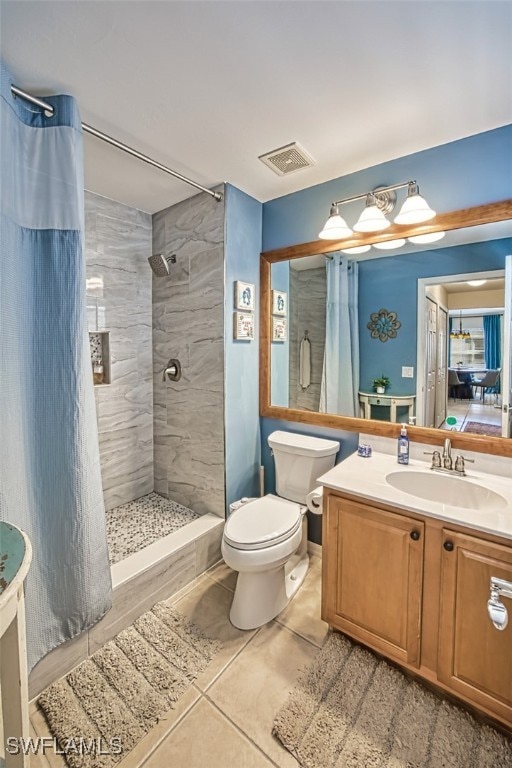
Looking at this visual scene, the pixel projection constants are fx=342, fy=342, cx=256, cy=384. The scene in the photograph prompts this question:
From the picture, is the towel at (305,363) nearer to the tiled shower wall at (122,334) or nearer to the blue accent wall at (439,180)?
the blue accent wall at (439,180)

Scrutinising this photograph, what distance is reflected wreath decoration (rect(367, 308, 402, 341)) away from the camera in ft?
6.11

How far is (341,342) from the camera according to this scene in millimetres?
2072

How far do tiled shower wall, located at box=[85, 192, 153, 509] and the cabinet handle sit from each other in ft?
7.26

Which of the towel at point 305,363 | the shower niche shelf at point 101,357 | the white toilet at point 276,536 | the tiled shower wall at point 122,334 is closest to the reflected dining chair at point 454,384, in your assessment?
the white toilet at point 276,536

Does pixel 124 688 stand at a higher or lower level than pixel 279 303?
lower

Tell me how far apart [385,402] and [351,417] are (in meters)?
0.21

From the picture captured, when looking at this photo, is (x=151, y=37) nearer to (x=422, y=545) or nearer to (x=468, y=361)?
(x=468, y=361)

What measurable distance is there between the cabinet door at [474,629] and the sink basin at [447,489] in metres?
0.31

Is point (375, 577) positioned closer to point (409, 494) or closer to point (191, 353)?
point (409, 494)

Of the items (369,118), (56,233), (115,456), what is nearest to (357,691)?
(115,456)

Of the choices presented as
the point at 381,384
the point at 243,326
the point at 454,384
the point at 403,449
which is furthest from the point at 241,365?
the point at 454,384

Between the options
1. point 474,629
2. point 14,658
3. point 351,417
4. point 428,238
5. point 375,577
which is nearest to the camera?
point 14,658

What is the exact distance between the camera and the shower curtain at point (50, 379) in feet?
4.17

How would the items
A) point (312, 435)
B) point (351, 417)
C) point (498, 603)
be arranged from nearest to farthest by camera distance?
point (498, 603) → point (351, 417) → point (312, 435)
